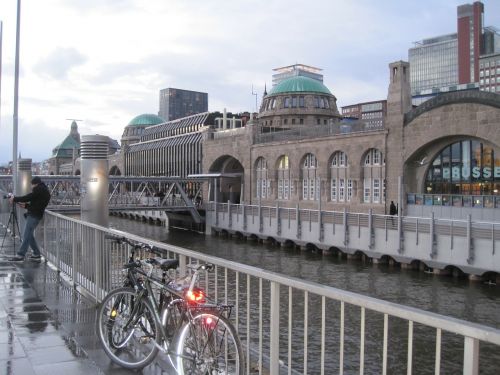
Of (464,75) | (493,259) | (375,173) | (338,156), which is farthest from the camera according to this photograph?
(464,75)

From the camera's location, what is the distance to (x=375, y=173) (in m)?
41.2

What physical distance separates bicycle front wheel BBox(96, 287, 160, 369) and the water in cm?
829

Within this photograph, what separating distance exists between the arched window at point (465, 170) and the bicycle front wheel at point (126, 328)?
33.1 meters

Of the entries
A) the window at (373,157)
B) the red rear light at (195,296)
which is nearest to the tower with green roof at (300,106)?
the window at (373,157)

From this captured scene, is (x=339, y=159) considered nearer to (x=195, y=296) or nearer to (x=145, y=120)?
(x=195, y=296)

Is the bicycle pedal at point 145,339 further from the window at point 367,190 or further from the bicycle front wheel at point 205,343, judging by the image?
the window at point 367,190

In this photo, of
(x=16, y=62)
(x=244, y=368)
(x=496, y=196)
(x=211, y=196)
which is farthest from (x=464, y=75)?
Answer: (x=244, y=368)

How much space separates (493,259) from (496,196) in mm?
9662

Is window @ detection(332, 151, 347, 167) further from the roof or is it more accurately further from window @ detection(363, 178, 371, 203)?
the roof

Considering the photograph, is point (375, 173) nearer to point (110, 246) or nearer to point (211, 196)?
point (211, 196)

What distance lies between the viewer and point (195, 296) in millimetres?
5000

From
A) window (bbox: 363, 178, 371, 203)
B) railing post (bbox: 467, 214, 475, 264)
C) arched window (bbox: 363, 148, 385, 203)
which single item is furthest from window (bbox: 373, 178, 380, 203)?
railing post (bbox: 467, 214, 475, 264)

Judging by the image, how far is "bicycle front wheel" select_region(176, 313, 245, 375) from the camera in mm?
4758

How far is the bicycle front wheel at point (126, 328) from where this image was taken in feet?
18.6
